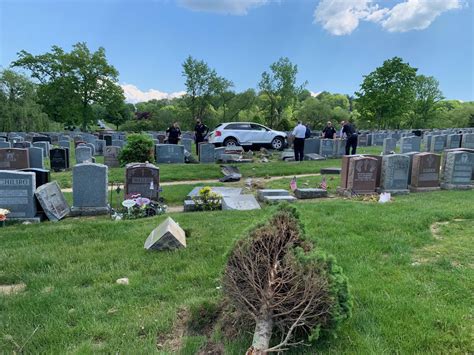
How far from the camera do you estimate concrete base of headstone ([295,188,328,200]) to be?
27.7 ft

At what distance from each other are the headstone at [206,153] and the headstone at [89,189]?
29.2 ft

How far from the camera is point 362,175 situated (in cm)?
→ 874

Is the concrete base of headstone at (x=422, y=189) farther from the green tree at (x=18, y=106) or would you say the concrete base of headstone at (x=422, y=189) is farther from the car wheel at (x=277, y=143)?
the green tree at (x=18, y=106)

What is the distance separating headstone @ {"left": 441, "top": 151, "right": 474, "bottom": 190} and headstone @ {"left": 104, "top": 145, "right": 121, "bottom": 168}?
40.6 ft

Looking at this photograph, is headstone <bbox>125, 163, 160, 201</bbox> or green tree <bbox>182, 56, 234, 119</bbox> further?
green tree <bbox>182, 56, 234, 119</bbox>

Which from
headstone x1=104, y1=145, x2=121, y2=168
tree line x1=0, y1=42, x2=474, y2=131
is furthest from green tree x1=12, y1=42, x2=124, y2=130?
headstone x1=104, y1=145, x2=121, y2=168

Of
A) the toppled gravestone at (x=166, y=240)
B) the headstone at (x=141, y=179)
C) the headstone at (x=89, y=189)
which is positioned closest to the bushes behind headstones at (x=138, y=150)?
the headstone at (x=141, y=179)

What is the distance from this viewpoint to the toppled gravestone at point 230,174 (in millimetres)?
11070

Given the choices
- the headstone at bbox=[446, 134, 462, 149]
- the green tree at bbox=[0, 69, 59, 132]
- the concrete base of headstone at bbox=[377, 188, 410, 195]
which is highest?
the green tree at bbox=[0, 69, 59, 132]

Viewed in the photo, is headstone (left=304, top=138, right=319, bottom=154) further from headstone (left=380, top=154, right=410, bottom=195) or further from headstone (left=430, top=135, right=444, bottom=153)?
headstone (left=380, top=154, right=410, bottom=195)

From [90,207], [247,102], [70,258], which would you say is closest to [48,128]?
[247,102]

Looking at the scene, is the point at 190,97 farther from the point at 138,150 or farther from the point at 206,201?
the point at 206,201

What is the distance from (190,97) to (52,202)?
137ft

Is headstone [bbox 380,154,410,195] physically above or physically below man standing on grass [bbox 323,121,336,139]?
below
